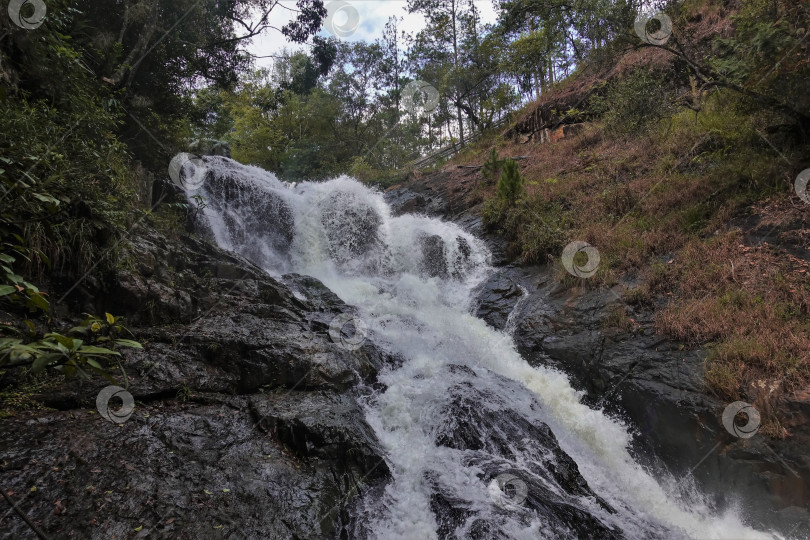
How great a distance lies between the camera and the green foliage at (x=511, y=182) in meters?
12.2

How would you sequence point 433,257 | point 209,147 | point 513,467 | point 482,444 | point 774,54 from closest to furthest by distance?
point 513,467
point 482,444
point 774,54
point 433,257
point 209,147

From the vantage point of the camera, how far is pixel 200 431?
167 inches

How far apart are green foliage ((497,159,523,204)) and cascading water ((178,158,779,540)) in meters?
2.05

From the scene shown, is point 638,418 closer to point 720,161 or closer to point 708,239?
point 708,239

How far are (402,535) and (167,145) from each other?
1066 centimetres

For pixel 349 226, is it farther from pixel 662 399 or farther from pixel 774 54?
pixel 774 54

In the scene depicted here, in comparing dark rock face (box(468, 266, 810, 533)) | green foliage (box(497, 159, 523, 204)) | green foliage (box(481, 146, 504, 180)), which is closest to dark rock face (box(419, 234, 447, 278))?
green foliage (box(497, 159, 523, 204))

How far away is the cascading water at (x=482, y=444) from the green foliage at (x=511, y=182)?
205cm

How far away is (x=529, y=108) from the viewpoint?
20328mm

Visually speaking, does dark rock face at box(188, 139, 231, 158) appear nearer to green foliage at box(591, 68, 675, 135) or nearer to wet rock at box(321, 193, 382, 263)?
wet rock at box(321, 193, 382, 263)

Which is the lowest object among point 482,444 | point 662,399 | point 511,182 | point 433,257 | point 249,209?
point 482,444

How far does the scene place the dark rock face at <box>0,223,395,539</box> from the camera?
3.13m

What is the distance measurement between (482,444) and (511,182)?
903 centimetres

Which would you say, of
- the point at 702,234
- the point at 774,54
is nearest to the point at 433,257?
the point at 702,234
